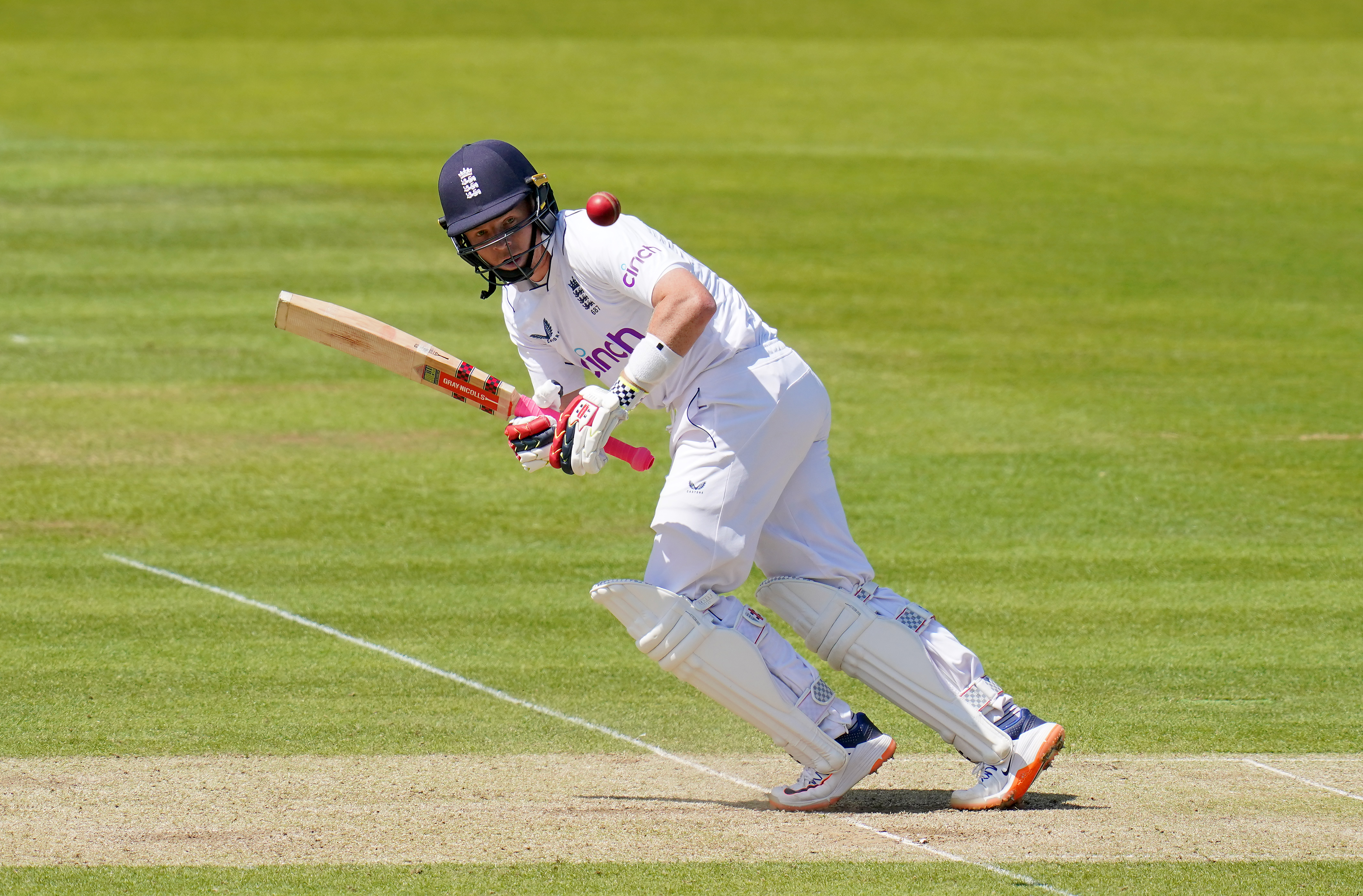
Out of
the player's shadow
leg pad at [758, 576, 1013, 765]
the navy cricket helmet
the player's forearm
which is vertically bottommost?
the player's shadow

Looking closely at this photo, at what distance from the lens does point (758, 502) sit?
213 inches

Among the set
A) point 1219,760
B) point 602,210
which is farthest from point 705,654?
point 1219,760

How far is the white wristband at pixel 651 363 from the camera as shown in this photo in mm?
5211

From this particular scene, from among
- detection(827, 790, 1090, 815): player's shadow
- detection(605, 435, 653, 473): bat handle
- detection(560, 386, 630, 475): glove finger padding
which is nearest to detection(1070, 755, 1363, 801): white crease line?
detection(827, 790, 1090, 815): player's shadow

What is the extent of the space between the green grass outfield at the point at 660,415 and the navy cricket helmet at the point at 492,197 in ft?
6.57

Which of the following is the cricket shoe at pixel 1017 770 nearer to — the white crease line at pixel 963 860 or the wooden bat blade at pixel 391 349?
the white crease line at pixel 963 860

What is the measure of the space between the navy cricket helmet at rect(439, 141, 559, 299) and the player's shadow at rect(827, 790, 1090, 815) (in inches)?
88.9

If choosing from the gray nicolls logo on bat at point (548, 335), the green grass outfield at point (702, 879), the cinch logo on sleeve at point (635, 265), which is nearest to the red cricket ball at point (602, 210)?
the cinch logo on sleeve at point (635, 265)

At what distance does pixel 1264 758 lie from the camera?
596cm

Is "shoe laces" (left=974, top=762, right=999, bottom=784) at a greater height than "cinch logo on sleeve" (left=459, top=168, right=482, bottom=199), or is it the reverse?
"cinch logo on sleeve" (left=459, top=168, right=482, bottom=199)

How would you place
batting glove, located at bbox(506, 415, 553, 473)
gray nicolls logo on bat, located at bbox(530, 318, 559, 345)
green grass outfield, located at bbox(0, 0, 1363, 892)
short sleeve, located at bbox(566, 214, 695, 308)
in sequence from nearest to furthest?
1. short sleeve, located at bbox(566, 214, 695, 308)
2. batting glove, located at bbox(506, 415, 553, 473)
3. gray nicolls logo on bat, located at bbox(530, 318, 559, 345)
4. green grass outfield, located at bbox(0, 0, 1363, 892)

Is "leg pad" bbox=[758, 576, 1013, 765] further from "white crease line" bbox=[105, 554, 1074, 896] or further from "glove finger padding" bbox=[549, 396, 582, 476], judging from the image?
"glove finger padding" bbox=[549, 396, 582, 476]

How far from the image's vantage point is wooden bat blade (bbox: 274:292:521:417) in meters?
5.99

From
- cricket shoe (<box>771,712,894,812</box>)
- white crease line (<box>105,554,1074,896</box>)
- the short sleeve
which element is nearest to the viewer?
white crease line (<box>105,554,1074,896</box>)
